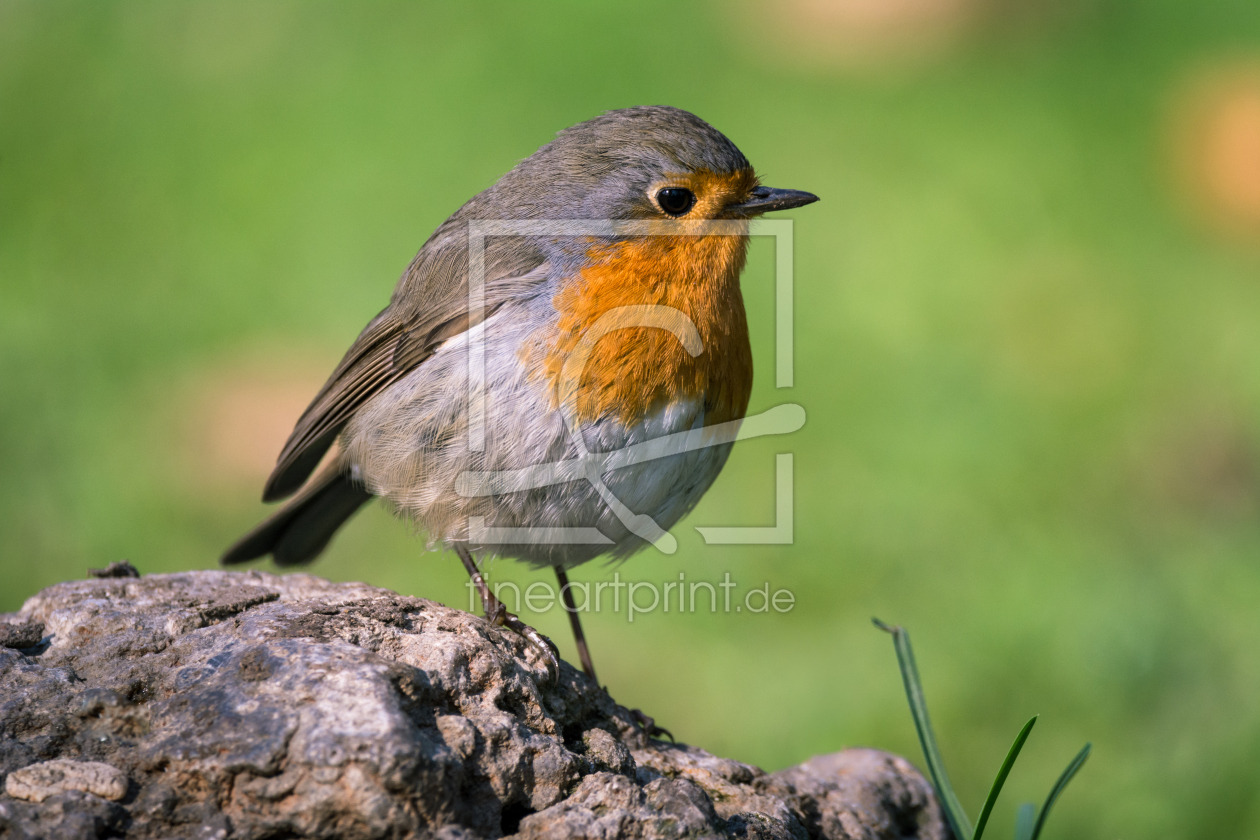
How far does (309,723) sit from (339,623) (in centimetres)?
48

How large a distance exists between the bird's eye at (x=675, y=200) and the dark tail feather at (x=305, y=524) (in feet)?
4.78

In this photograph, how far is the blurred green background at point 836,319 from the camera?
4.59m

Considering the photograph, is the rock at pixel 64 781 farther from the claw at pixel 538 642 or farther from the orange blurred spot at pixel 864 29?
the orange blurred spot at pixel 864 29

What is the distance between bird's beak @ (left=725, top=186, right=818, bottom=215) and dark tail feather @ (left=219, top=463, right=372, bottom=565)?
1.61 meters

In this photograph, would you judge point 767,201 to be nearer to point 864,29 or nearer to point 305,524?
point 305,524

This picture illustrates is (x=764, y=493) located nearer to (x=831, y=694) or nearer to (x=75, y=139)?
(x=831, y=694)

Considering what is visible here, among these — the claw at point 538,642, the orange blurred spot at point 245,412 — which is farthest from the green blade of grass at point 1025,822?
the orange blurred spot at point 245,412

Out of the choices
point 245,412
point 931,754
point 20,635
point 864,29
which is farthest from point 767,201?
point 864,29

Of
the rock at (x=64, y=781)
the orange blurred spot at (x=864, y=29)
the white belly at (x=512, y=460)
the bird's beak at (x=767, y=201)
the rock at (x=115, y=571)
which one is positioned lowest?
the rock at (x=115, y=571)

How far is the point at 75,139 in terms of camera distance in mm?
7918

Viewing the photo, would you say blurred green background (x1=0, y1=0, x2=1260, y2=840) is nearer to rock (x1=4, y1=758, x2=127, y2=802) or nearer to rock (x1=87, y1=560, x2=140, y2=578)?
rock (x1=87, y1=560, x2=140, y2=578)

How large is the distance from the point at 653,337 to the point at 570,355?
236 mm

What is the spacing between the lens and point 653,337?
3.27 metres

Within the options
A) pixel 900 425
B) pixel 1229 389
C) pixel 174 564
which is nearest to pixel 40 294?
pixel 174 564
